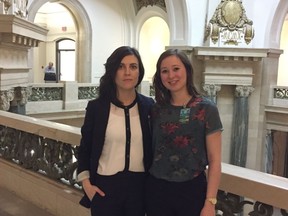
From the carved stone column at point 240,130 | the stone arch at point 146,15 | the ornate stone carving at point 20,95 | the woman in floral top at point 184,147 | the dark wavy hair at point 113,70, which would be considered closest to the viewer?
the woman in floral top at point 184,147

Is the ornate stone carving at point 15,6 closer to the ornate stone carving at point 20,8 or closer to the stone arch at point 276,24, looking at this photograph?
the ornate stone carving at point 20,8

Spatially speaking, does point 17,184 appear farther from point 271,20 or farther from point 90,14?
point 90,14

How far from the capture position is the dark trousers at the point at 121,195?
2057 mm

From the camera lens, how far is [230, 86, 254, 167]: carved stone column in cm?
1230

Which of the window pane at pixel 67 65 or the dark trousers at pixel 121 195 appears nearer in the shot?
the dark trousers at pixel 121 195

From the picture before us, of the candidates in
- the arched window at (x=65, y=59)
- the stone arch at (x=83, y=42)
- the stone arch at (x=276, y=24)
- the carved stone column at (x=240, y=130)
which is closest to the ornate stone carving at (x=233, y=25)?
the stone arch at (x=276, y=24)

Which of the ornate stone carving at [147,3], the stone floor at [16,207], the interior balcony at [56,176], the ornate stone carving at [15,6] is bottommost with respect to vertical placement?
the stone floor at [16,207]

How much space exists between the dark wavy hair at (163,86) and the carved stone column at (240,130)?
1064cm

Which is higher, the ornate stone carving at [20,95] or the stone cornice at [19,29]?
the stone cornice at [19,29]

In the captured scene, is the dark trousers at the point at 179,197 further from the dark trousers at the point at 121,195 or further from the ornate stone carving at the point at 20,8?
the ornate stone carving at the point at 20,8

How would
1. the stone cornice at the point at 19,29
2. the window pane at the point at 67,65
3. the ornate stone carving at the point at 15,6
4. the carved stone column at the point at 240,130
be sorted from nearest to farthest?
the stone cornice at the point at 19,29, the ornate stone carving at the point at 15,6, the carved stone column at the point at 240,130, the window pane at the point at 67,65

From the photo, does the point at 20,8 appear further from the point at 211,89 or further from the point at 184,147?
the point at 211,89

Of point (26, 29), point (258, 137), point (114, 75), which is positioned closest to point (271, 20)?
point (258, 137)

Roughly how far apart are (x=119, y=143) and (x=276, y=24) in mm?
11449
